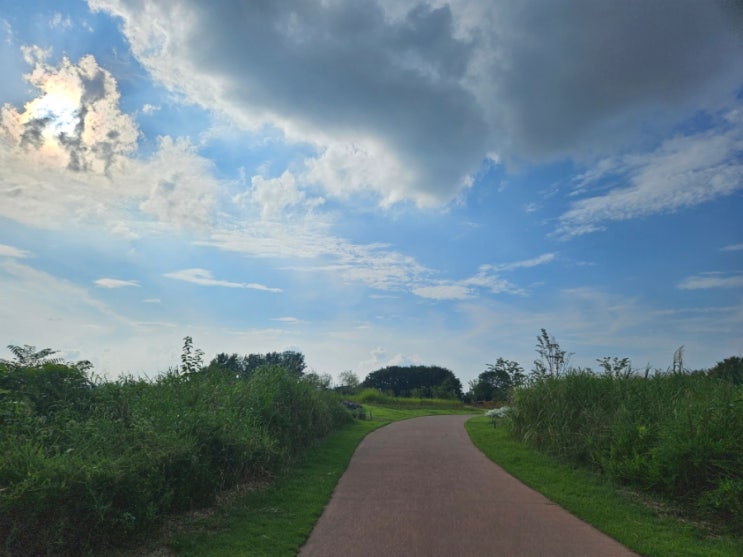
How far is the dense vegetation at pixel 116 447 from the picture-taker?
18.3 ft

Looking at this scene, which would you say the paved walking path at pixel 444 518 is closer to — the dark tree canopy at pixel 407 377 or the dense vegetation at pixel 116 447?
the dense vegetation at pixel 116 447

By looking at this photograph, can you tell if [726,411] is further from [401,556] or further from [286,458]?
[286,458]

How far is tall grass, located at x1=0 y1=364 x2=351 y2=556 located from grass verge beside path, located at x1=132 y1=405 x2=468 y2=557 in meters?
0.36

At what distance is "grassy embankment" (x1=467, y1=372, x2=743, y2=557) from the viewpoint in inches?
295

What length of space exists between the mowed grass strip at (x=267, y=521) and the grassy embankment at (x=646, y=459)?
3.99m

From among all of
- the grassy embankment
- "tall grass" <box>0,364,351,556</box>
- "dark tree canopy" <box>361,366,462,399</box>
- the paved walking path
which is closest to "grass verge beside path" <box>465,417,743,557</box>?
the grassy embankment

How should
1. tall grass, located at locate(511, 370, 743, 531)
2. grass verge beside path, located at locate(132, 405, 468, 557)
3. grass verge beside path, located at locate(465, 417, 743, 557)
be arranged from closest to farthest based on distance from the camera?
grass verge beside path, located at locate(132, 405, 468, 557) → grass verge beside path, located at locate(465, 417, 743, 557) → tall grass, located at locate(511, 370, 743, 531)

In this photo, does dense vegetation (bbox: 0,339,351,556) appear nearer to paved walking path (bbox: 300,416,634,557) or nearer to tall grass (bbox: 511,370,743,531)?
paved walking path (bbox: 300,416,634,557)

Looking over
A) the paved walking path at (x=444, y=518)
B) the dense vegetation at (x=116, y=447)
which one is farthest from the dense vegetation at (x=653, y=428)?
the dense vegetation at (x=116, y=447)

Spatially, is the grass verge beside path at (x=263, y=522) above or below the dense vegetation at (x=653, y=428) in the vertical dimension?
below

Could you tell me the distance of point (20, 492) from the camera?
17.7 feet

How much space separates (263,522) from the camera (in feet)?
24.7

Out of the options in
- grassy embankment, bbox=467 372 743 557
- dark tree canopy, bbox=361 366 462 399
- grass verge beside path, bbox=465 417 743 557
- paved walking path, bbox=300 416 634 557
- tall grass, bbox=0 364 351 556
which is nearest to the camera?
tall grass, bbox=0 364 351 556

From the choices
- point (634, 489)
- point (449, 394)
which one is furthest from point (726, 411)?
point (449, 394)
